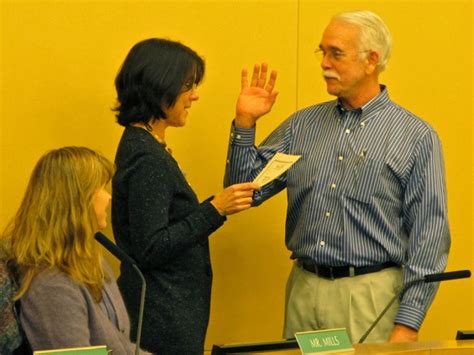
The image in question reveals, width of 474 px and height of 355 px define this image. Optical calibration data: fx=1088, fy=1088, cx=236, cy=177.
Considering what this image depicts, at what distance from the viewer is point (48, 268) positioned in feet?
8.52

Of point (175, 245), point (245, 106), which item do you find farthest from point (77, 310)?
point (245, 106)

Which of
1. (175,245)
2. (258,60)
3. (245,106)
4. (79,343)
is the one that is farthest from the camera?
(258,60)

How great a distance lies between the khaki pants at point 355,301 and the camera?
3.34m

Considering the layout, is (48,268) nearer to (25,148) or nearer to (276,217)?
(25,148)

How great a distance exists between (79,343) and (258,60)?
5.67 ft

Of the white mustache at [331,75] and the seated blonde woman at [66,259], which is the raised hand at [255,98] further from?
the seated blonde woman at [66,259]

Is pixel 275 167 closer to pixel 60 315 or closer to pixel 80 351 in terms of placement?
pixel 60 315

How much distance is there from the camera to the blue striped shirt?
328cm

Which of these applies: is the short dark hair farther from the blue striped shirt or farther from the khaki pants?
the khaki pants

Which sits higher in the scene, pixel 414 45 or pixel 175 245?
pixel 414 45

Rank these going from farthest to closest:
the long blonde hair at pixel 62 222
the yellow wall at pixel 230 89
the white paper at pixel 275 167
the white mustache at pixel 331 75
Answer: the yellow wall at pixel 230 89 < the white mustache at pixel 331 75 < the white paper at pixel 275 167 < the long blonde hair at pixel 62 222

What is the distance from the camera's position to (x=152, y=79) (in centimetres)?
329

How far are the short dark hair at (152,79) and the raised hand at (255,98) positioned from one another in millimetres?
224

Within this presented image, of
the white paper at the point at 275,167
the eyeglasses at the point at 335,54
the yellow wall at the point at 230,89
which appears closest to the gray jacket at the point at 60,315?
the white paper at the point at 275,167
